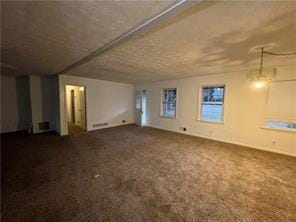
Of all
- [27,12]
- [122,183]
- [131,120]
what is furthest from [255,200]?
[131,120]

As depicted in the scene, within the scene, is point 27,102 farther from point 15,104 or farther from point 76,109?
point 76,109

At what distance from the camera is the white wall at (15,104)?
5.24 metres

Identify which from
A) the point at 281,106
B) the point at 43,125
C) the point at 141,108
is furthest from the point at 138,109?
the point at 281,106

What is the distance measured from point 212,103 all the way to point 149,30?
3.92 meters

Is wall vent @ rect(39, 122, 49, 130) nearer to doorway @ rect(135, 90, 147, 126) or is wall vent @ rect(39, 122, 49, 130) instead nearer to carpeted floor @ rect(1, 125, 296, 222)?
carpeted floor @ rect(1, 125, 296, 222)

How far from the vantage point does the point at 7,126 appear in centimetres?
537

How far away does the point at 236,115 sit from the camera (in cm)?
425

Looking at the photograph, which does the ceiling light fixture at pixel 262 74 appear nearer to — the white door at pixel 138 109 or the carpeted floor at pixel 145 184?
the carpeted floor at pixel 145 184

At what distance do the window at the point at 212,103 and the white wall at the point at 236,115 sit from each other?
0.65 feet

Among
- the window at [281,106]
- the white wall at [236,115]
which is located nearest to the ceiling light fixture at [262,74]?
the white wall at [236,115]

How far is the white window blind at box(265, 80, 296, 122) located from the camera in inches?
133

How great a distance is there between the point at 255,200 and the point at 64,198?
2759mm

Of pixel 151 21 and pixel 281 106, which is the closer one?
pixel 151 21

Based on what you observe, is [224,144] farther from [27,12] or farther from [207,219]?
[27,12]
